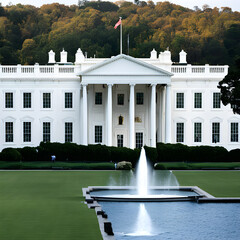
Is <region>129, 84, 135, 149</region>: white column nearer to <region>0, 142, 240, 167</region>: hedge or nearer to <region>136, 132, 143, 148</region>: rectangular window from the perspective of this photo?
<region>136, 132, 143, 148</region>: rectangular window

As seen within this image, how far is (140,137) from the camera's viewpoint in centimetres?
6738

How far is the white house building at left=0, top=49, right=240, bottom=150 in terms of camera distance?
2611 inches

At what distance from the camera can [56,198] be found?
30047 mm

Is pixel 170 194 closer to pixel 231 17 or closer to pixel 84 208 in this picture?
A: pixel 84 208

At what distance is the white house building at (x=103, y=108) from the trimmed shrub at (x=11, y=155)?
478 inches

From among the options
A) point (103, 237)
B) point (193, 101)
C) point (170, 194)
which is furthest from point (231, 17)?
point (103, 237)

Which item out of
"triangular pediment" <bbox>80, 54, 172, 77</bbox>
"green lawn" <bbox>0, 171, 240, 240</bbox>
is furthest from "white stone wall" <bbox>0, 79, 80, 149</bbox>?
"green lawn" <bbox>0, 171, 240, 240</bbox>

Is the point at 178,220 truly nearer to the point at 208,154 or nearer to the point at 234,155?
the point at 208,154

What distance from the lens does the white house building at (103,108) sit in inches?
2611

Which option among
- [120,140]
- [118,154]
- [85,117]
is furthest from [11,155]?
[120,140]

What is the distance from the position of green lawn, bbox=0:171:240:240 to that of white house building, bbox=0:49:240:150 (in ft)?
62.8

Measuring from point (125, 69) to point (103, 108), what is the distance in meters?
6.23

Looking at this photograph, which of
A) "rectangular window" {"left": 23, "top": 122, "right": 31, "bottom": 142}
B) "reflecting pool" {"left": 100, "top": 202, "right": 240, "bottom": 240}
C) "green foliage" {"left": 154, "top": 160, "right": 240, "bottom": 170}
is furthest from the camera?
"rectangular window" {"left": 23, "top": 122, "right": 31, "bottom": 142}

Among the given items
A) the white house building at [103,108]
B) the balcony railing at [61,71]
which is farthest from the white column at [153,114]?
the balcony railing at [61,71]
